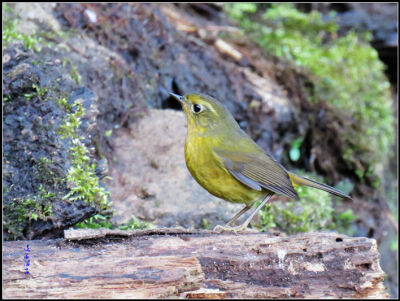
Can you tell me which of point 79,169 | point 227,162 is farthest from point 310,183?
point 79,169

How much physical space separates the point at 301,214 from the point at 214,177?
1987mm

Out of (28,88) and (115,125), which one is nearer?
(28,88)

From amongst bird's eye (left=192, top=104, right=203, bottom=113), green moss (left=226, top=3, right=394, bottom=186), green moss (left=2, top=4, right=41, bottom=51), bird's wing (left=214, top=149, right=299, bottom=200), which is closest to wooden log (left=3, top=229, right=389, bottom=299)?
bird's wing (left=214, top=149, right=299, bottom=200)

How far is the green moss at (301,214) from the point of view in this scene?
223 inches

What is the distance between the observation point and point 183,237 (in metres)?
3.61

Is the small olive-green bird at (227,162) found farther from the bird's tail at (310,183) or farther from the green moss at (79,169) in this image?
the green moss at (79,169)

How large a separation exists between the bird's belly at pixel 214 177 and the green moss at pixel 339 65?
3196mm

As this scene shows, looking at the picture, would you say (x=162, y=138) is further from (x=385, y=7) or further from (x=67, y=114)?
(x=385, y=7)

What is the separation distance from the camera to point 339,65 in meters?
9.16

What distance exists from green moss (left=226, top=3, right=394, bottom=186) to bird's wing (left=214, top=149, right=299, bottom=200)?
2814mm

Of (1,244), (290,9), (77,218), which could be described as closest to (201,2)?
(290,9)

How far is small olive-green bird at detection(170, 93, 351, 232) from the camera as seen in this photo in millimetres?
4312

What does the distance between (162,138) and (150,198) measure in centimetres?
92

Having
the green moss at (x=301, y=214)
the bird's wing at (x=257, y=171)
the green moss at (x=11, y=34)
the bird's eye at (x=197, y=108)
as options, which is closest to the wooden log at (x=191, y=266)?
the bird's wing at (x=257, y=171)
